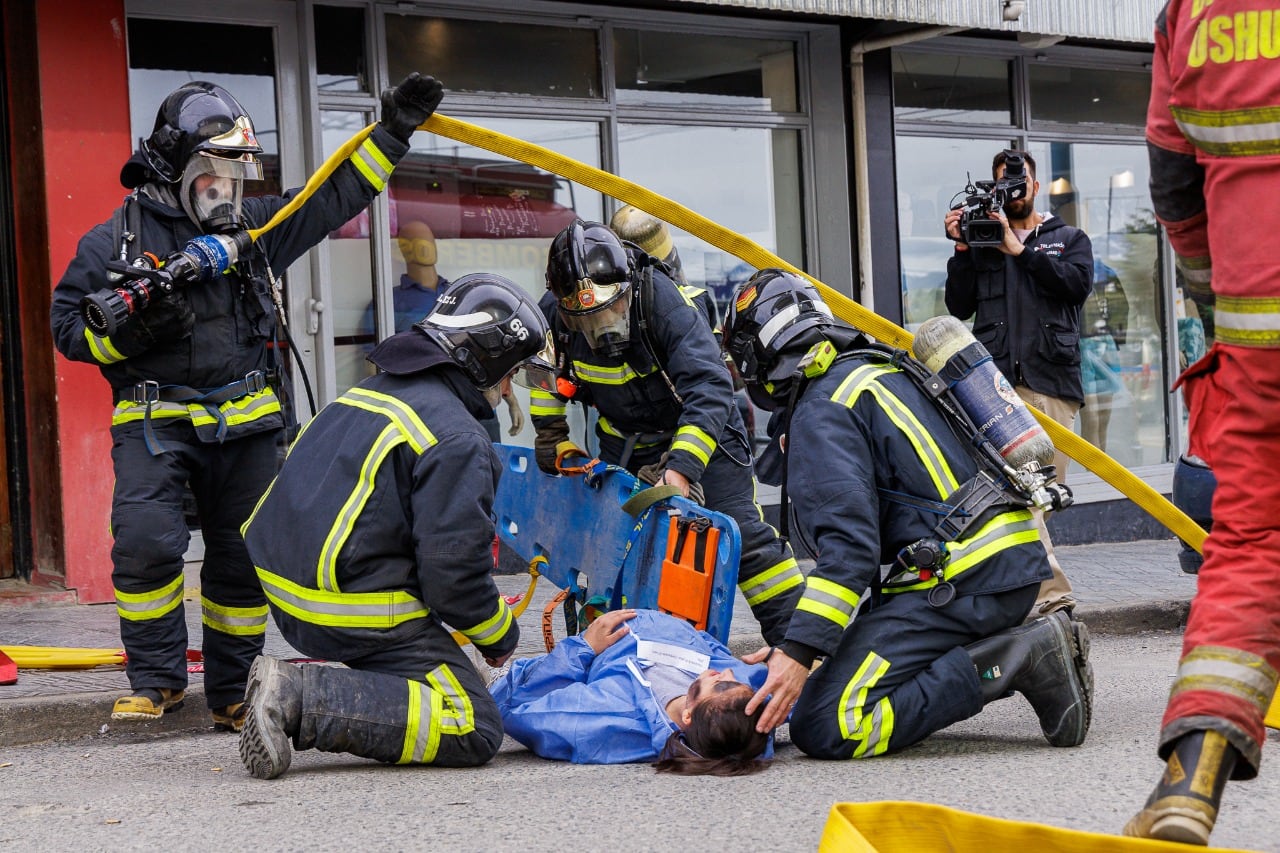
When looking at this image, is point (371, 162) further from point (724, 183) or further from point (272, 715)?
point (724, 183)

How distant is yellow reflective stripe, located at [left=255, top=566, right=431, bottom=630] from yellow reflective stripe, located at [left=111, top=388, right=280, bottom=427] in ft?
3.49

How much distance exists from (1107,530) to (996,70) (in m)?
3.22

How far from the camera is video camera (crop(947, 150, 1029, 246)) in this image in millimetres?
7309

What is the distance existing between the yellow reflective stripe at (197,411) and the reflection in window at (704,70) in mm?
4360

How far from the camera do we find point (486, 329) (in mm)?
4426

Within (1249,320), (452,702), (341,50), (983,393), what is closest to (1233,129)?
(1249,320)

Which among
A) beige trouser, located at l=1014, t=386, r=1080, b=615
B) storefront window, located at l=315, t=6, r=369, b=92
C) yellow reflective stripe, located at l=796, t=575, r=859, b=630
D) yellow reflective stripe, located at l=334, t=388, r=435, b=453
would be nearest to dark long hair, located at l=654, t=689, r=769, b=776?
yellow reflective stripe, located at l=796, t=575, r=859, b=630

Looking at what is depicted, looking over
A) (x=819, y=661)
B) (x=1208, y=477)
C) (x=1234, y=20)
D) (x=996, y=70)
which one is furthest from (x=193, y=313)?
(x=996, y=70)

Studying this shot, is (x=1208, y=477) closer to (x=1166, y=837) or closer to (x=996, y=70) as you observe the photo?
(x=1166, y=837)

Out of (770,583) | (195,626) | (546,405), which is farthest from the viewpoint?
(195,626)

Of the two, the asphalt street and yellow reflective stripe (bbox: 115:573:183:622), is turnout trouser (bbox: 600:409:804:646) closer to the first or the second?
the asphalt street

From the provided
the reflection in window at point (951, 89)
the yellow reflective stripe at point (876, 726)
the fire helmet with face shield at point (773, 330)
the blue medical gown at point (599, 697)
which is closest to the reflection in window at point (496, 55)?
the reflection in window at point (951, 89)

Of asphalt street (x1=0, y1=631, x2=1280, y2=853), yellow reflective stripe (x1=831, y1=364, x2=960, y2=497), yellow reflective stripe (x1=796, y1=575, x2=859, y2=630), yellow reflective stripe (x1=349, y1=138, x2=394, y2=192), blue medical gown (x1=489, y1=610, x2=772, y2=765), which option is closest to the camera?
asphalt street (x1=0, y1=631, x2=1280, y2=853)

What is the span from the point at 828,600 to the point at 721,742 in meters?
0.50
